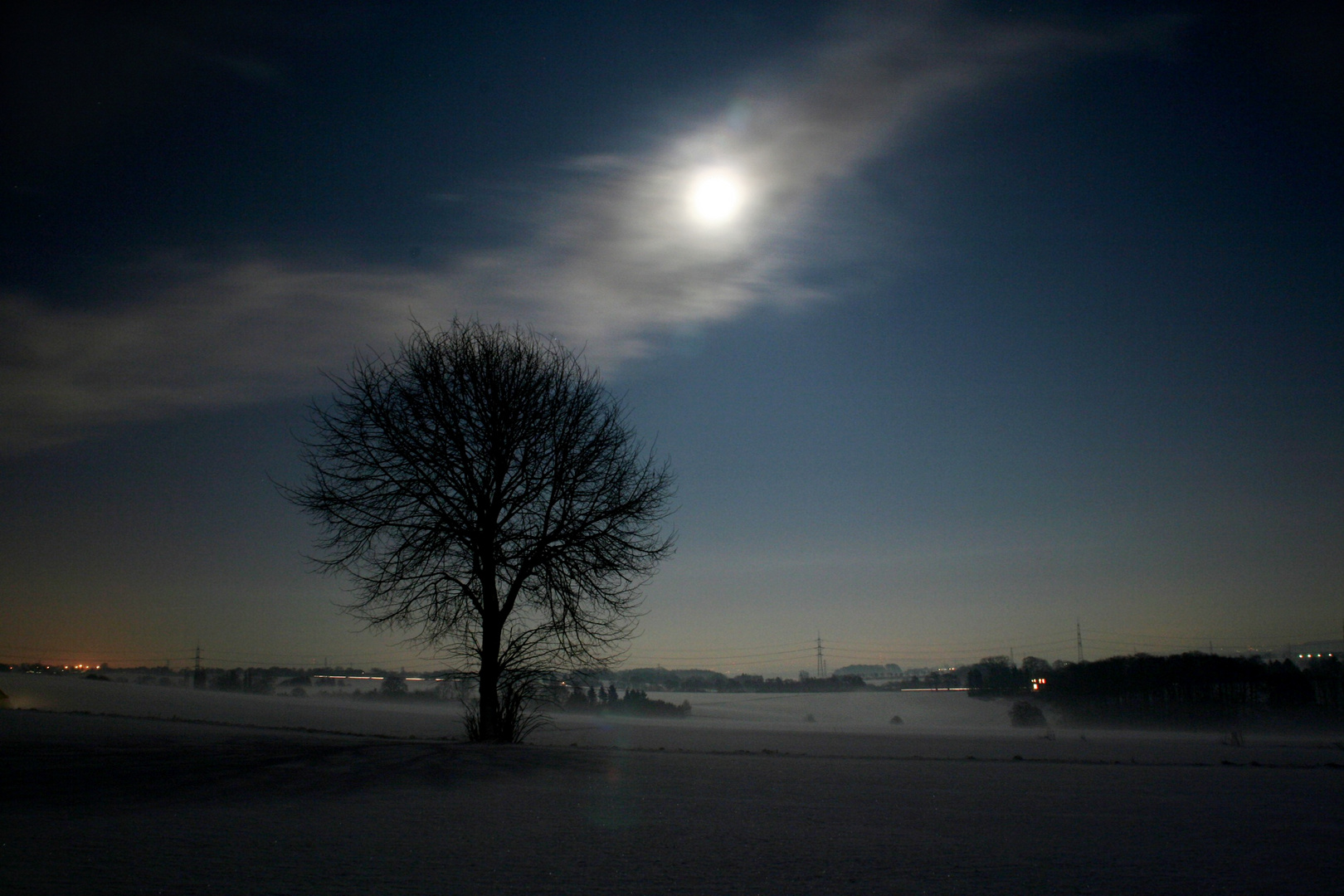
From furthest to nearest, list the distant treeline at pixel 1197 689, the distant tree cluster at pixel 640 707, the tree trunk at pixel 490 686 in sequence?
the distant treeline at pixel 1197 689 → the distant tree cluster at pixel 640 707 → the tree trunk at pixel 490 686

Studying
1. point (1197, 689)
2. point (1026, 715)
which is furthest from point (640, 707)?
point (1197, 689)

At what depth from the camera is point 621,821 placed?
626 cm

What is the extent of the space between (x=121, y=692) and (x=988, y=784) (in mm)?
30002

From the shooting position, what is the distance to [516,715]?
14.7 meters

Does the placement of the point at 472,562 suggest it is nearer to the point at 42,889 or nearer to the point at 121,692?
the point at 42,889

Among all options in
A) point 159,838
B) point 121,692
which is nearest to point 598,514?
point 159,838

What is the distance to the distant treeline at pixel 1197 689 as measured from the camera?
45406mm

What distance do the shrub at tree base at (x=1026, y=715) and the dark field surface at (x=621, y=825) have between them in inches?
1652

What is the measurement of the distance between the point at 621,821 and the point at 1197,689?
5378cm

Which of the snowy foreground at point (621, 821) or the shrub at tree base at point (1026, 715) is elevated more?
the snowy foreground at point (621, 821)

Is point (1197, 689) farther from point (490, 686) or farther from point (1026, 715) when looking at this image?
point (490, 686)

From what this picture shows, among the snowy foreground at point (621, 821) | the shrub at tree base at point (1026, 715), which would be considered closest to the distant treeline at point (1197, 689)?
the shrub at tree base at point (1026, 715)

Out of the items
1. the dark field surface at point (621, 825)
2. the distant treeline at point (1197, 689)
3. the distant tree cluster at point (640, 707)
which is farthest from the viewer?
the distant treeline at point (1197, 689)

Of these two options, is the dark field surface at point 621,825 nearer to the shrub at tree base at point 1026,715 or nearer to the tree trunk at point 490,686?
the tree trunk at point 490,686
